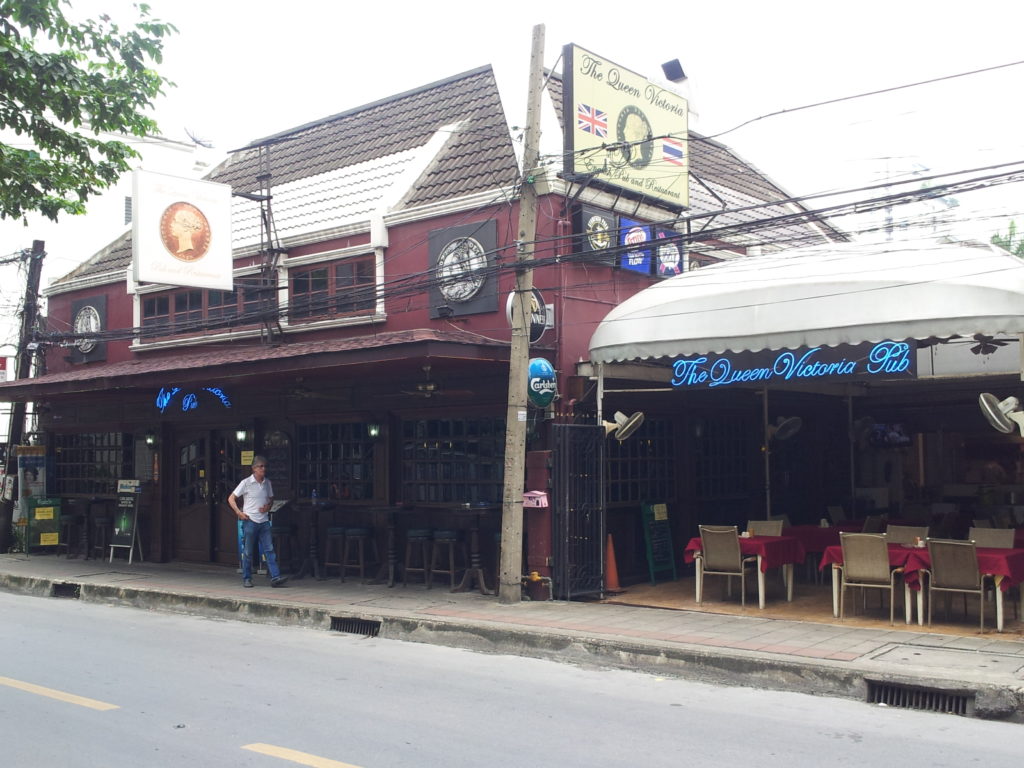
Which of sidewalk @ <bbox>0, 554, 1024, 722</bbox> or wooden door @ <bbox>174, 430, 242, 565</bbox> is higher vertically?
wooden door @ <bbox>174, 430, 242, 565</bbox>

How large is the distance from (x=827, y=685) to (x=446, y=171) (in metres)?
9.40

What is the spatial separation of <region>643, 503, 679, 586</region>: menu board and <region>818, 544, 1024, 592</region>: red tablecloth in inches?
124

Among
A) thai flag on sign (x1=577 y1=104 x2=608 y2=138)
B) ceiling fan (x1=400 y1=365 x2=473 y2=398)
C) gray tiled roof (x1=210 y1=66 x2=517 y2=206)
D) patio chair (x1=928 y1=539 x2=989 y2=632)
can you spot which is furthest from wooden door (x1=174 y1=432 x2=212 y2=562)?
patio chair (x1=928 y1=539 x2=989 y2=632)

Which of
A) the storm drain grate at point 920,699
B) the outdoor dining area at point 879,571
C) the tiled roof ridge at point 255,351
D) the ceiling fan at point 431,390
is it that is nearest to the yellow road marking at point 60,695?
the tiled roof ridge at point 255,351

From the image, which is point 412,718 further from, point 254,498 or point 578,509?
point 254,498

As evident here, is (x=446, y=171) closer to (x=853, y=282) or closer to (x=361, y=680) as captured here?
(x=853, y=282)

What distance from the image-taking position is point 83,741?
6766 mm

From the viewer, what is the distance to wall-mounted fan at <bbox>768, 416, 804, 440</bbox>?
640 inches

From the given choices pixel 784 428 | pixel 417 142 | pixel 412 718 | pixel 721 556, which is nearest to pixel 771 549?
pixel 721 556

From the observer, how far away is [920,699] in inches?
314

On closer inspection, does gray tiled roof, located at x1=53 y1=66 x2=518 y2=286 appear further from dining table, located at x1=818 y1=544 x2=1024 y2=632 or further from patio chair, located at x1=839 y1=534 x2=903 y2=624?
dining table, located at x1=818 y1=544 x2=1024 y2=632

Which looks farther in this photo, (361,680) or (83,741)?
(361,680)

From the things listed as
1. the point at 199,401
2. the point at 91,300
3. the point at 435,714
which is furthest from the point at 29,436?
the point at 435,714

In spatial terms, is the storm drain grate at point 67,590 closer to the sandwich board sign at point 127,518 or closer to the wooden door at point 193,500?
the sandwich board sign at point 127,518
